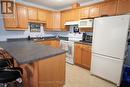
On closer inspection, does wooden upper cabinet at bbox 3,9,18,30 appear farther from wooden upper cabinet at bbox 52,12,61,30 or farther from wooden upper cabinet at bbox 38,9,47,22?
wooden upper cabinet at bbox 52,12,61,30

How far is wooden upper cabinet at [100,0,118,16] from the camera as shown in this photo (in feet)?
8.78

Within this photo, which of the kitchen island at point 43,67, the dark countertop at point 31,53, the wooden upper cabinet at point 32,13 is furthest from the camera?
the wooden upper cabinet at point 32,13

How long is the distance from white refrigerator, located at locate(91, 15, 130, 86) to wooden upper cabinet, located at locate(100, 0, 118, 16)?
572 mm

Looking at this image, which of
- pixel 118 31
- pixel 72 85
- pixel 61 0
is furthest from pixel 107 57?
pixel 61 0

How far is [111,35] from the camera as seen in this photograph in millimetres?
2266

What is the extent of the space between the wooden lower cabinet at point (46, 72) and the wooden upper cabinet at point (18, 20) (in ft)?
7.18

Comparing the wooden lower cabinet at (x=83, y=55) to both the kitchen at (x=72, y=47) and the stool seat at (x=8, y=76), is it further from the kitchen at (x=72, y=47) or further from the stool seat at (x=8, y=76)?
the stool seat at (x=8, y=76)

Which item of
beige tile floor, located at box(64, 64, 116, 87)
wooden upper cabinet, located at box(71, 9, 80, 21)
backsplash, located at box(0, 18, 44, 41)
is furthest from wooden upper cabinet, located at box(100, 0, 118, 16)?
backsplash, located at box(0, 18, 44, 41)

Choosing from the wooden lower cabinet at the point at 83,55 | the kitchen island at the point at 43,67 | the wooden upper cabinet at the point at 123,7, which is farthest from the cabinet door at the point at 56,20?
the kitchen island at the point at 43,67

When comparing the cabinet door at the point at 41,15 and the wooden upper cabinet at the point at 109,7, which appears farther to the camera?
the cabinet door at the point at 41,15

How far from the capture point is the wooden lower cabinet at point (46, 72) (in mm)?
1475

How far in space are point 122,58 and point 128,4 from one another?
4.62 feet

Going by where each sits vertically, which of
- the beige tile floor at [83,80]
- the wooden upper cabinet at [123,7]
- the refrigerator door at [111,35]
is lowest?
the beige tile floor at [83,80]

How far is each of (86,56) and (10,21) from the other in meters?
2.90
